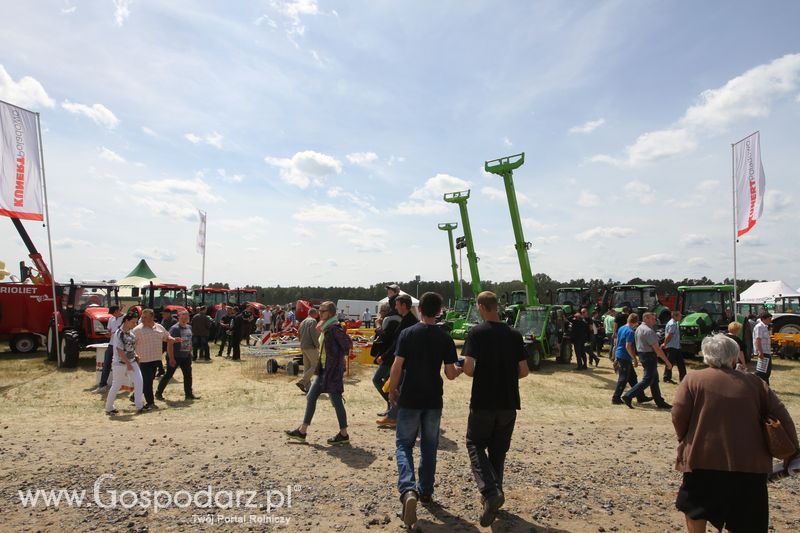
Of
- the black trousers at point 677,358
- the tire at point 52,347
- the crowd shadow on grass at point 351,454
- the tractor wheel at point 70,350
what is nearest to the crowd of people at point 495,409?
the crowd shadow on grass at point 351,454

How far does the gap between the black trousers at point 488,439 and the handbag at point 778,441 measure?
59.4 inches

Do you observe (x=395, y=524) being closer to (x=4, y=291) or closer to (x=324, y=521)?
(x=324, y=521)

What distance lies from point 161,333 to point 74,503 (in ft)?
12.4

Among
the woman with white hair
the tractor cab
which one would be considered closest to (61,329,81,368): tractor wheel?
the tractor cab

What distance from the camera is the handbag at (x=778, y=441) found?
97.5 inches

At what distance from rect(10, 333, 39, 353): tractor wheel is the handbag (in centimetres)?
1838

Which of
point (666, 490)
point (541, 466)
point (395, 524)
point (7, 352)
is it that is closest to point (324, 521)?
point (395, 524)

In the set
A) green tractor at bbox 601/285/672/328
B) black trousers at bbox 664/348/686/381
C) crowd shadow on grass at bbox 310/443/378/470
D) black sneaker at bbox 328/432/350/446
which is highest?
green tractor at bbox 601/285/672/328

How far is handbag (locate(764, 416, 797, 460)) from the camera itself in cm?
248

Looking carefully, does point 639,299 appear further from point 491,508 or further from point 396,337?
point 491,508

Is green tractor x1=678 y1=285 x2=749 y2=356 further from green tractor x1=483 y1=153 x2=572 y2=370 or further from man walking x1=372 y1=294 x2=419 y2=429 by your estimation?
man walking x1=372 y1=294 x2=419 y2=429

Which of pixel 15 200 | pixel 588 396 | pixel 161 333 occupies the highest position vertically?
pixel 15 200

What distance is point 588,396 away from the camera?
8.85 meters

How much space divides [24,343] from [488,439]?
54.9 feet
